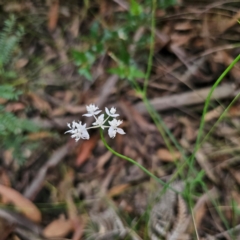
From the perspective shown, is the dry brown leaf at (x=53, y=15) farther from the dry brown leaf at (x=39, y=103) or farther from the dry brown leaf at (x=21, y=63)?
the dry brown leaf at (x=39, y=103)

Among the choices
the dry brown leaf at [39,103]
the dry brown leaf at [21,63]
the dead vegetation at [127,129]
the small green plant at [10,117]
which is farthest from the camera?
the dry brown leaf at [21,63]

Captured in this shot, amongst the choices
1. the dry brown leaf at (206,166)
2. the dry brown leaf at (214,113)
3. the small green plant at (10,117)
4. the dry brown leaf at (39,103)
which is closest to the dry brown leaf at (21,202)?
the small green plant at (10,117)

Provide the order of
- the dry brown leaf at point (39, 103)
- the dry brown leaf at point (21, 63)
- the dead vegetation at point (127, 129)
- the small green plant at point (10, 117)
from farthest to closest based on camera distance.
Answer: the dry brown leaf at point (21, 63)
the dry brown leaf at point (39, 103)
the small green plant at point (10, 117)
the dead vegetation at point (127, 129)

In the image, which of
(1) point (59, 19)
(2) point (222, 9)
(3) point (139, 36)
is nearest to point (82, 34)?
(1) point (59, 19)

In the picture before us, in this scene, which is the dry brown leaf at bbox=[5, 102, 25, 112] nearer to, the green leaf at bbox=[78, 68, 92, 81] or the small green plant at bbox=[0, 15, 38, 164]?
the small green plant at bbox=[0, 15, 38, 164]

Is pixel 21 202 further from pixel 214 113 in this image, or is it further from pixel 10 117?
pixel 214 113

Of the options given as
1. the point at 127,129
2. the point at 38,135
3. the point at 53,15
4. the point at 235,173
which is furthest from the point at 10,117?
the point at 235,173

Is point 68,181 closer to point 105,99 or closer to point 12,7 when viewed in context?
point 105,99

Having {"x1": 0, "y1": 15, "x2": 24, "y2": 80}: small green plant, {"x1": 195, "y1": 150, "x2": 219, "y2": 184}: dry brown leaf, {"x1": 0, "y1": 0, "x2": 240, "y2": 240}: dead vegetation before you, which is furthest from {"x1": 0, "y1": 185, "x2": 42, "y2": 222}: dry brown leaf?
{"x1": 195, "y1": 150, "x2": 219, "y2": 184}: dry brown leaf
